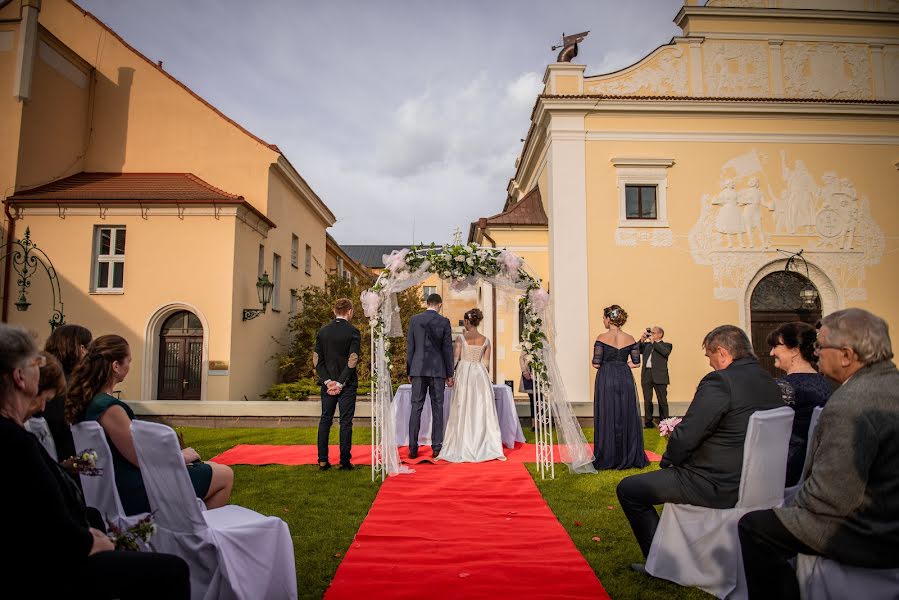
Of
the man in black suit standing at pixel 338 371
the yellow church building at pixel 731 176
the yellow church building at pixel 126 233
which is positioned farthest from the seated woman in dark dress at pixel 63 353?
the yellow church building at pixel 126 233

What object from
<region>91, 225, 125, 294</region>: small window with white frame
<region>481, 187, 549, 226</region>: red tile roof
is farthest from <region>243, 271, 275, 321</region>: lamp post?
A: <region>481, 187, 549, 226</region>: red tile roof

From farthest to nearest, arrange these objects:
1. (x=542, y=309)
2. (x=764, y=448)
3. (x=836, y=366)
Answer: (x=542, y=309), (x=764, y=448), (x=836, y=366)

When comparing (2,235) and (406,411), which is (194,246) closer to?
(2,235)

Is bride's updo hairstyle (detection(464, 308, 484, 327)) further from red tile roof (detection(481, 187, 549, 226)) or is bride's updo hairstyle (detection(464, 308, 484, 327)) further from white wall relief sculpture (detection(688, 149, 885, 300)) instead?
red tile roof (detection(481, 187, 549, 226))

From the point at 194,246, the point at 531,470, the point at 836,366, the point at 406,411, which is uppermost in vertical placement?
the point at 194,246

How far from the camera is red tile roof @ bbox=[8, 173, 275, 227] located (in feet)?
53.2

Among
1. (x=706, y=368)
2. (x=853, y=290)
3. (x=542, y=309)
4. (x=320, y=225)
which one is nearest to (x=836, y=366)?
(x=542, y=309)

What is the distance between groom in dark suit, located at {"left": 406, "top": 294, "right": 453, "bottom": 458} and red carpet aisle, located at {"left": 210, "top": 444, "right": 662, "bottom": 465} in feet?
1.68

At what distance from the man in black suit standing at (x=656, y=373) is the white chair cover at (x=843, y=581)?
926 cm

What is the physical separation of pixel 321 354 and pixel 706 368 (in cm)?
1161

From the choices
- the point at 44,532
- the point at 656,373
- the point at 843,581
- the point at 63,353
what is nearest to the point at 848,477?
the point at 843,581

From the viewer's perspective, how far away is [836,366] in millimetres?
2982

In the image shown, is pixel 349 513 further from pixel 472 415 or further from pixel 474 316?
pixel 474 316

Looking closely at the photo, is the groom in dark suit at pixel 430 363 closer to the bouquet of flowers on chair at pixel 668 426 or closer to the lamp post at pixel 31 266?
the bouquet of flowers on chair at pixel 668 426
